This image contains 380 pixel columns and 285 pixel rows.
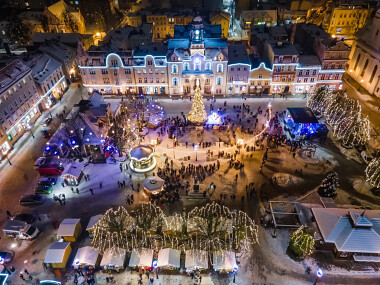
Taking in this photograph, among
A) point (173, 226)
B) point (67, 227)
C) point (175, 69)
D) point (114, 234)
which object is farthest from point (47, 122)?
point (173, 226)

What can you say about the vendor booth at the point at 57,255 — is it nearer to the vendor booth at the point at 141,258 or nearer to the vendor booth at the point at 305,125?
the vendor booth at the point at 141,258

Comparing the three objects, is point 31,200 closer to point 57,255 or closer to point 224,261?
point 57,255

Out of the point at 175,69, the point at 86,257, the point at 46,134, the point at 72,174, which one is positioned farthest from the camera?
the point at 175,69

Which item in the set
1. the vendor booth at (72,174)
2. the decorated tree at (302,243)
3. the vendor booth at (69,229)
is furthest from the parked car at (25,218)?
the decorated tree at (302,243)

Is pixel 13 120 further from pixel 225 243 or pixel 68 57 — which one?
pixel 225 243

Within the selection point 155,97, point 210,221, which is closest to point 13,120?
point 155,97

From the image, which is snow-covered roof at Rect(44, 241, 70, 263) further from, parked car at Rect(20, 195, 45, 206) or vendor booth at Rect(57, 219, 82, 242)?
parked car at Rect(20, 195, 45, 206)

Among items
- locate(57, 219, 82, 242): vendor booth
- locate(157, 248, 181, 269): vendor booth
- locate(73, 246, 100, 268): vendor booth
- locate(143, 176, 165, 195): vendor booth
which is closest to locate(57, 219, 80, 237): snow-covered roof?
locate(57, 219, 82, 242): vendor booth
